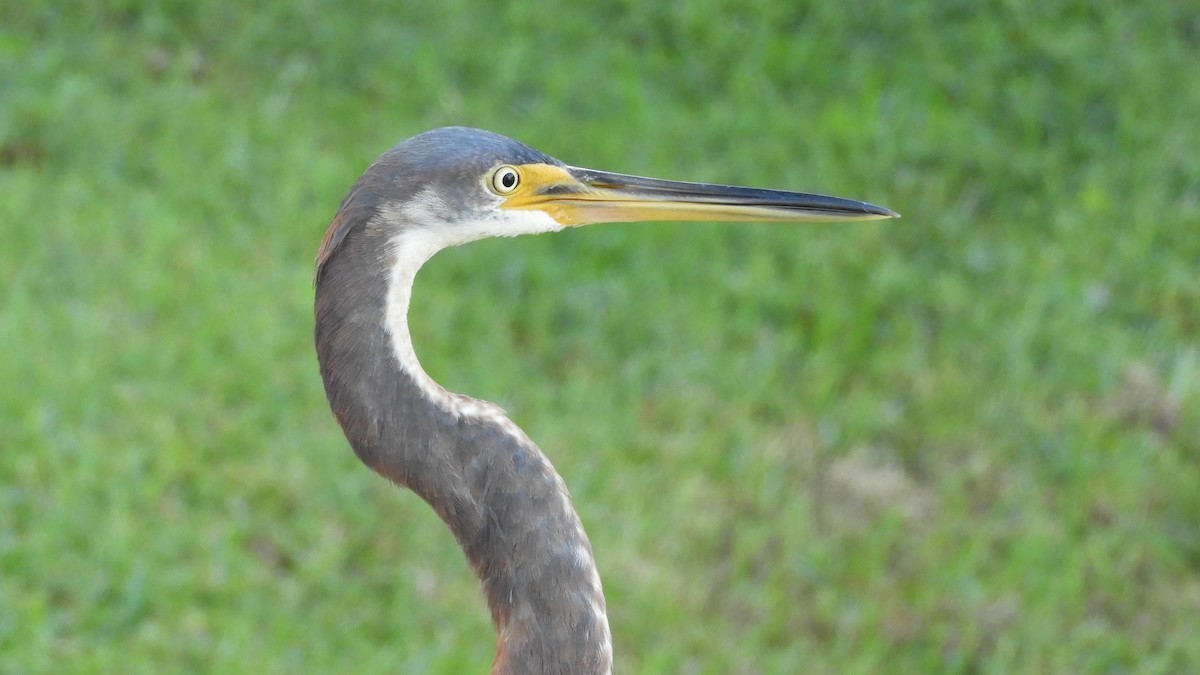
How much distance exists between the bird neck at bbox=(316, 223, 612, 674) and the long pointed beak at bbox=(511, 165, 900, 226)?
471mm

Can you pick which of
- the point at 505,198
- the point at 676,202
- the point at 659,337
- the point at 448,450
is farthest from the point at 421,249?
the point at 659,337

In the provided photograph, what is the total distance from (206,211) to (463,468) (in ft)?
12.7

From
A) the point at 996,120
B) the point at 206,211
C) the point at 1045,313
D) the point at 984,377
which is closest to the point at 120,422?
the point at 206,211

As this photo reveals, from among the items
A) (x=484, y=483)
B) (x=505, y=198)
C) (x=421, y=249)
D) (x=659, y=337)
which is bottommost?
(x=484, y=483)

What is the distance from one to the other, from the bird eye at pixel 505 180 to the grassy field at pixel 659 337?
6.40ft

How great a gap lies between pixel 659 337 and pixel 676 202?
2974 millimetres

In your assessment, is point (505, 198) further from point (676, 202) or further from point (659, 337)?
point (659, 337)

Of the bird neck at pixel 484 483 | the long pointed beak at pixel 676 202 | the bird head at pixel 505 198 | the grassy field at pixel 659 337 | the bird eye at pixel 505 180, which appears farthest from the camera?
the grassy field at pixel 659 337

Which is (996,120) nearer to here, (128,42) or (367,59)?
(367,59)

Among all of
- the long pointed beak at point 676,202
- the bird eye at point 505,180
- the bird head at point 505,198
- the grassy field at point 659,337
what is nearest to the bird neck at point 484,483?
the bird head at point 505,198

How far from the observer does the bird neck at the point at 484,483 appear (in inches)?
91.7

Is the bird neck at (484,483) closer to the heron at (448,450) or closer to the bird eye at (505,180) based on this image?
the heron at (448,450)

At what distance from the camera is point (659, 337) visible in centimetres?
566

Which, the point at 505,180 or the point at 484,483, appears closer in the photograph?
the point at 484,483
